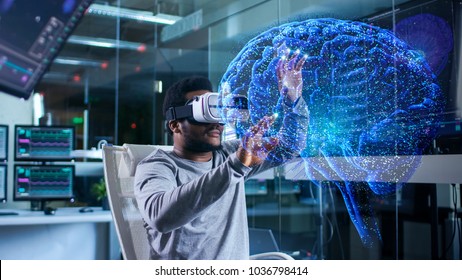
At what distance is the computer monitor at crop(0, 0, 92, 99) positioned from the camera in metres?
2.28

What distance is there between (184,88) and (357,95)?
53cm

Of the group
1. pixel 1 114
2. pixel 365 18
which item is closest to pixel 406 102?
pixel 365 18

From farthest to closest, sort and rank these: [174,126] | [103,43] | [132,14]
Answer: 1. [103,43]
2. [132,14]
3. [174,126]

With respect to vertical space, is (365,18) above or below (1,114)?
above

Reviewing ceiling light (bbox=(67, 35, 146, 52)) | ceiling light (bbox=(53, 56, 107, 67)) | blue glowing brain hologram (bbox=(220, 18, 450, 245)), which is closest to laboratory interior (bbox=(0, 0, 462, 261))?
blue glowing brain hologram (bbox=(220, 18, 450, 245))

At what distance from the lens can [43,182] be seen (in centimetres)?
287

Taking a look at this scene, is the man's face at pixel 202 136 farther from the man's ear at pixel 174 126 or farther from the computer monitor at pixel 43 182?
the computer monitor at pixel 43 182

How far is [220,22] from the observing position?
2174mm

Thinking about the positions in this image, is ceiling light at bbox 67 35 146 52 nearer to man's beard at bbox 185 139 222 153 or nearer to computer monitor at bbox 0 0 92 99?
computer monitor at bbox 0 0 92 99

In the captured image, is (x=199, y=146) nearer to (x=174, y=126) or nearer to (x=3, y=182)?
(x=174, y=126)

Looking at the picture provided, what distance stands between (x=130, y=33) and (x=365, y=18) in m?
3.04

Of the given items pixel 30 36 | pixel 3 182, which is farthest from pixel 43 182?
pixel 30 36

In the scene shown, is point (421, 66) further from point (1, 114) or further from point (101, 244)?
point (1, 114)

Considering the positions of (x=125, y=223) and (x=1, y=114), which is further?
(x=1, y=114)
